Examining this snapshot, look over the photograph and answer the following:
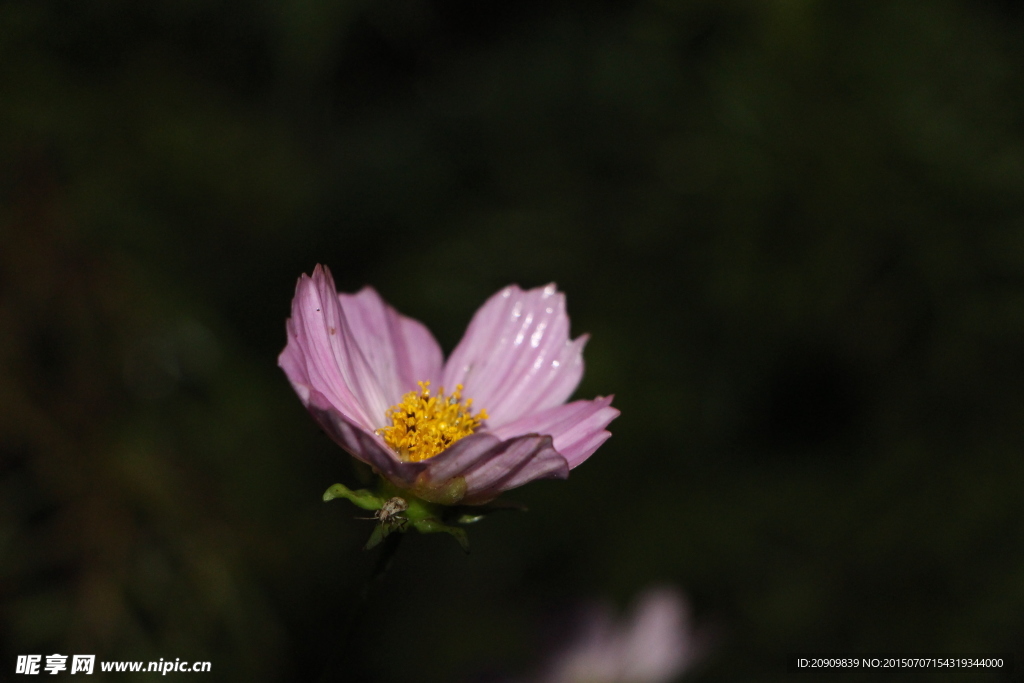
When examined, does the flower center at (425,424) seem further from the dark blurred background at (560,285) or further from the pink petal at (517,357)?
the dark blurred background at (560,285)

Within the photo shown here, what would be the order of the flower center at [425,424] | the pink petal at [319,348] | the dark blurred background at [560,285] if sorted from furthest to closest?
the dark blurred background at [560,285] → the flower center at [425,424] → the pink petal at [319,348]

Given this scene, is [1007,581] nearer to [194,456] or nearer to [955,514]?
[955,514]

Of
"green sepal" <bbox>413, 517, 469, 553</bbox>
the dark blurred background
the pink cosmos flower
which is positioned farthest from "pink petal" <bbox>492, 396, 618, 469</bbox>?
the dark blurred background

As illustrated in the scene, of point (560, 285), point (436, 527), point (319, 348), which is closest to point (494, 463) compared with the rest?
A: point (436, 527)

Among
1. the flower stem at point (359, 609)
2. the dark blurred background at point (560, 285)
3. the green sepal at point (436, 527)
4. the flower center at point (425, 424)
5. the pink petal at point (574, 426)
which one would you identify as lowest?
the flower stem at point (359, 609)

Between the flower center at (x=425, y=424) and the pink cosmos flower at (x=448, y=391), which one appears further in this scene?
the flower center at (x=425, y=424)

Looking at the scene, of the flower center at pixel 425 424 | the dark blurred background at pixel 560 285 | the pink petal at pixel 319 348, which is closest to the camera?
the pink petal at pixel 319 348

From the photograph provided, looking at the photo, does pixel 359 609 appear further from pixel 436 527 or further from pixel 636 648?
pixel 636 648

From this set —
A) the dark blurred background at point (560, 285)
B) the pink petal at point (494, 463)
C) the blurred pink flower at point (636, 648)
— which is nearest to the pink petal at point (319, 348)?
the pink petal at point (494, 463)

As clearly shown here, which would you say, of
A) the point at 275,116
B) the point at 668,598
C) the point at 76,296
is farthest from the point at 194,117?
the point at 668,598
